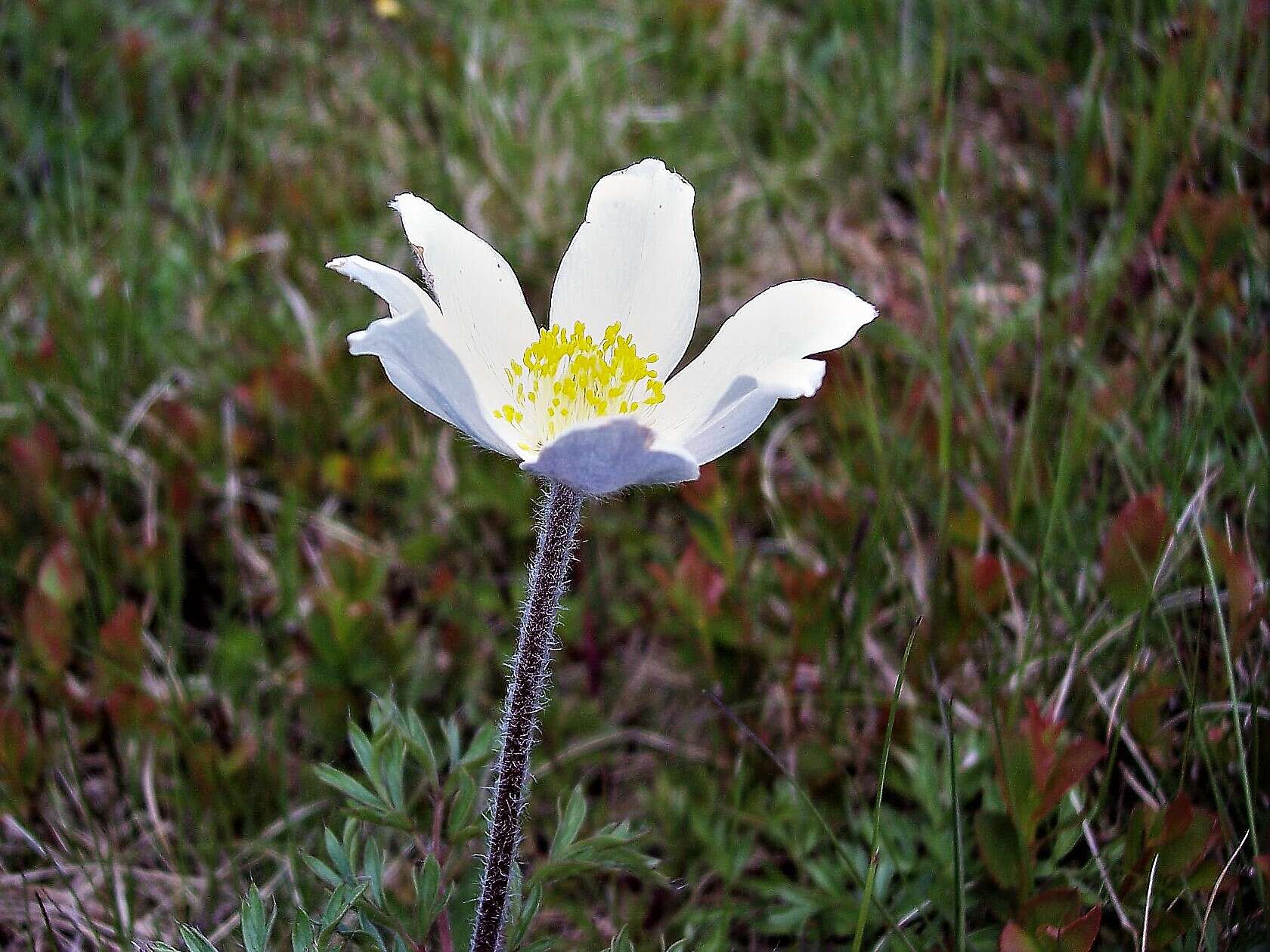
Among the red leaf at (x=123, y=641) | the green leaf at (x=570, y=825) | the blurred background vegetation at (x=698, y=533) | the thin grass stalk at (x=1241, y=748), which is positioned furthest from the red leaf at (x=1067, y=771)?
the red leaf at (x=123, y=641)

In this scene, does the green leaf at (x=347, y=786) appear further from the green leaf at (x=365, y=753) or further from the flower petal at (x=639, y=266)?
the flower petal at (x=639, y=266)

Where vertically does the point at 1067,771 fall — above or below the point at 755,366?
below

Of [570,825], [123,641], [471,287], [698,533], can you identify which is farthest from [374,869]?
[698,533]

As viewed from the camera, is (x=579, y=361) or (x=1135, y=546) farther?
(x=1135, y=546)

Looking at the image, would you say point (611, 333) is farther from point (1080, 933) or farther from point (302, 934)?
point (1080, 933)

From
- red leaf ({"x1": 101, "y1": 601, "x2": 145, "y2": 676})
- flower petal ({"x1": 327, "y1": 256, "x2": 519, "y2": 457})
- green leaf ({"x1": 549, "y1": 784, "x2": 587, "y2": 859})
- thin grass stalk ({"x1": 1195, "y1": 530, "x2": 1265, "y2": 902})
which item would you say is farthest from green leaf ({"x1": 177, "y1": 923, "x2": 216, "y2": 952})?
thin grass stalk ({"x1": 1195, "y1": 530, "x2": 1265, "y2": 902})

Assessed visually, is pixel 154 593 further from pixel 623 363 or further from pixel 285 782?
pixel 623 363

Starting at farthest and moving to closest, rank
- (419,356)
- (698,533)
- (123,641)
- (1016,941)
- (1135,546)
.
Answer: (698,533)
(123,641)
(1135,546)
(1016,941)
(419,356)
